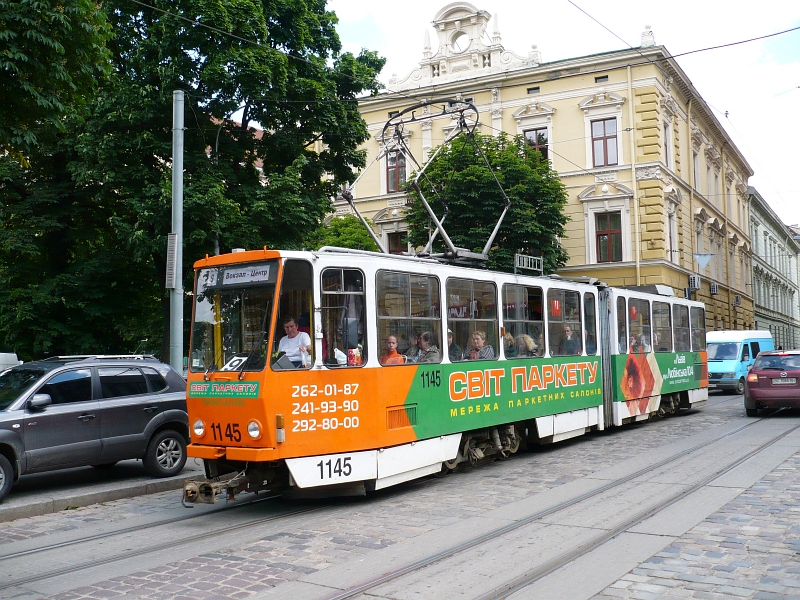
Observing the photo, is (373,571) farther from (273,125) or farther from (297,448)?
(273,125)

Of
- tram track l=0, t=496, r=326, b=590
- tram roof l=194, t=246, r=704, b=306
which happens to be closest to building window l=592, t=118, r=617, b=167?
tram roof l=194, t=246, r=704, b=306

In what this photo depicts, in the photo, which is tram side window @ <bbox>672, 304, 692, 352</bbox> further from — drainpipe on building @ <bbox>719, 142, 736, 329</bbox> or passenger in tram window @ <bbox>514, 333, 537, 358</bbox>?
drainpipe on building @ <bbox>719, 142, 736, 329</bbox>

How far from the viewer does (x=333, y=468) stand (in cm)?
897

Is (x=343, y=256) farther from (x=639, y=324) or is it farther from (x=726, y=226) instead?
(x=726, y=226)

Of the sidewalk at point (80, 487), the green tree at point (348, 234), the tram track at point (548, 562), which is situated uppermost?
the green tree at point (348, 234)

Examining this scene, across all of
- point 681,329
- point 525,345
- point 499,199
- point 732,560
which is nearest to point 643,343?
point 681,329

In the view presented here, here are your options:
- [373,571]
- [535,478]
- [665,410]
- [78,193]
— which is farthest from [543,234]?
[373,571]

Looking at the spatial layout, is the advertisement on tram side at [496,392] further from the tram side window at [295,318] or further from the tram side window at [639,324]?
the tram side window at [639,324]

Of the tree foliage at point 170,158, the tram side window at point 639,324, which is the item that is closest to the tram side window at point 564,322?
the tram side window at point 639,324

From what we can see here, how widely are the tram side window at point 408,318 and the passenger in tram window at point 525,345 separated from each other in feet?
7.55

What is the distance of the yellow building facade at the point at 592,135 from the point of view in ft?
117

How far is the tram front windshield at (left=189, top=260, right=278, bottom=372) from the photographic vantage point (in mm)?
8906

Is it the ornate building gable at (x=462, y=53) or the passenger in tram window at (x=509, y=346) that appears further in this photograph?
the ornate building gable at (x=462, y=53)

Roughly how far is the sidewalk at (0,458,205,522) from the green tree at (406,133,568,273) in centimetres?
1971
